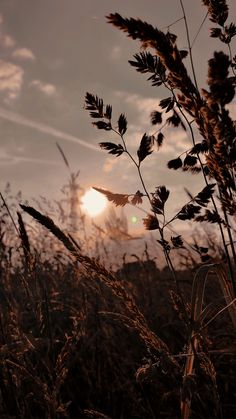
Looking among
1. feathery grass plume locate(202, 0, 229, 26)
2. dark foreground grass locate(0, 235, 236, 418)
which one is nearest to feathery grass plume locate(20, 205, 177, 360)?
dark foreground grass locate(0, 235, 236, 418)

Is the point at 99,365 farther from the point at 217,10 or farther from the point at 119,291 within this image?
the point at 217,10

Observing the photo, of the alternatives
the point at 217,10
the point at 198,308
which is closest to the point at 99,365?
the point at 198,308

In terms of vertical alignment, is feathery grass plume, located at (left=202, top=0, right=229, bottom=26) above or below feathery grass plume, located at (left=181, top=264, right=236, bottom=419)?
above

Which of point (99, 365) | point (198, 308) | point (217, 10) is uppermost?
point (217, 10)

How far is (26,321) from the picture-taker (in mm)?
3895

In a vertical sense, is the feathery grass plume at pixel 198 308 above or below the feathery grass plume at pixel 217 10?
below

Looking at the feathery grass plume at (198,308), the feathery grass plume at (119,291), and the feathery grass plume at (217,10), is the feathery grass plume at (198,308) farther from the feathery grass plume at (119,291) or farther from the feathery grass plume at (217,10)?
the feathery grass plume at (217,10)

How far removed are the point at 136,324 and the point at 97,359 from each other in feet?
5.92

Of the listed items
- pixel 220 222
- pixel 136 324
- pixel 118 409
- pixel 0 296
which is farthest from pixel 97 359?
pixel 0 296

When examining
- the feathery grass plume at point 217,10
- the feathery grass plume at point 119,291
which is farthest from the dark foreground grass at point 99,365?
the feathery grass plume at point 217,10

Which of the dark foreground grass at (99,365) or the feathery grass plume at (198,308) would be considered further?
the dark foreground grass at (99,365)

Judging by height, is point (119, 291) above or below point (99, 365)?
above

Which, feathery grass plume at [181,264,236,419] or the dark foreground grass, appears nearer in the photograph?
feathery grass plume at [181,264,236,419]

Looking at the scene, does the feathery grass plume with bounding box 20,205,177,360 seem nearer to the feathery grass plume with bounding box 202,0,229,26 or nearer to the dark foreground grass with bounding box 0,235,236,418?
the dark foreground grass with bounding box 0,235,236,418
